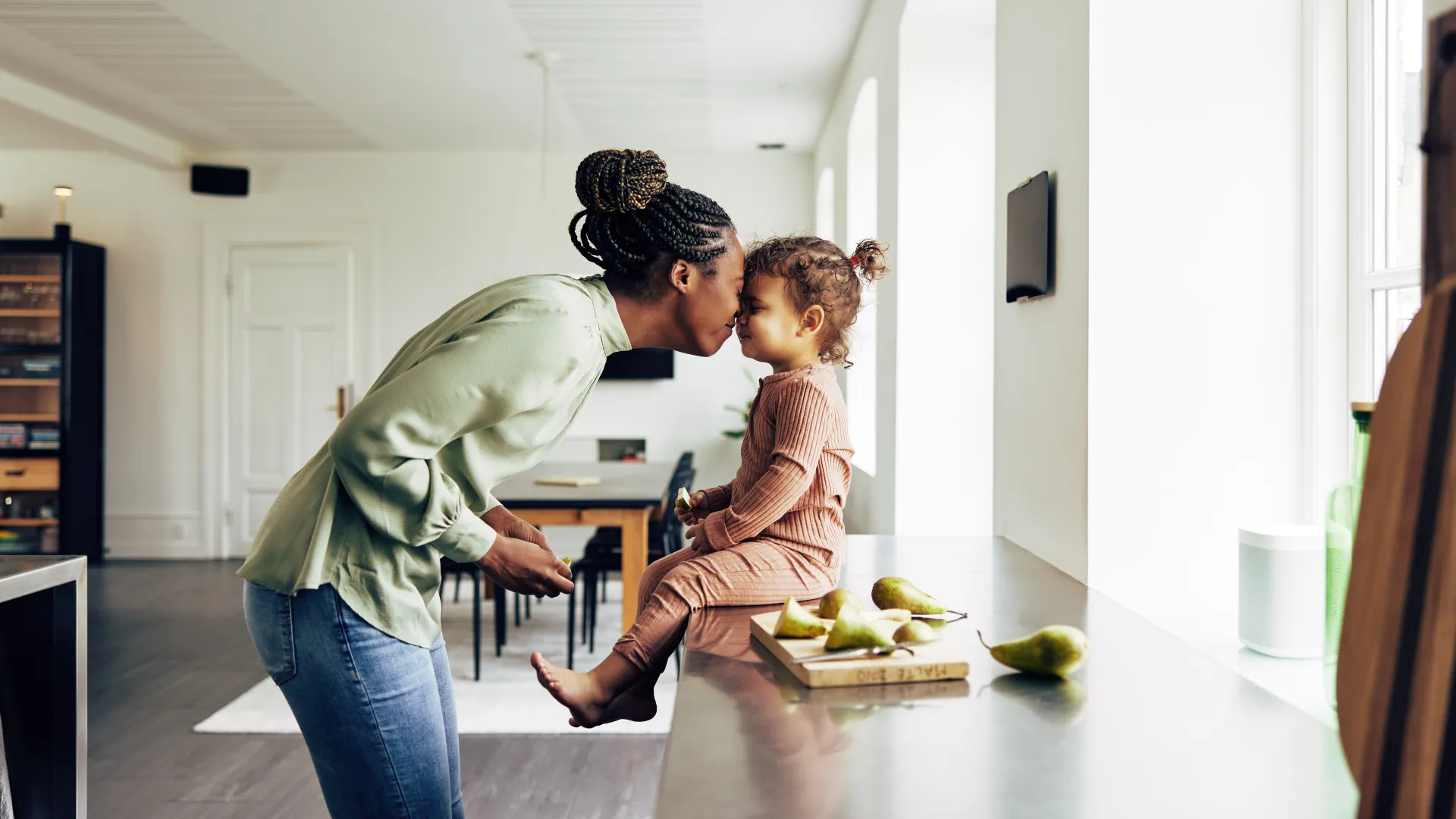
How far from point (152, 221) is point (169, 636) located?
343 cm

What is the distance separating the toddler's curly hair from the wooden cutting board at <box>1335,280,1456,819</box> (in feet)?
3.19

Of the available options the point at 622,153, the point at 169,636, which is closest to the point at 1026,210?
the point at 622,153

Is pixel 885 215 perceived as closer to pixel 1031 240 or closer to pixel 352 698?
pixel 1031 240

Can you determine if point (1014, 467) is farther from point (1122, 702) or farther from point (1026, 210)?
point (1122, 702)

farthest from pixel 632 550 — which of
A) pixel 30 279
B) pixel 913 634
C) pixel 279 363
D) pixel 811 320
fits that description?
pixel 30 279

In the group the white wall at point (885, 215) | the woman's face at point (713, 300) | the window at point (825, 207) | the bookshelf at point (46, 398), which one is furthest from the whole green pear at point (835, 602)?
the bookshelf at point (46, 398)

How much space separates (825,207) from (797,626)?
18.2 feet

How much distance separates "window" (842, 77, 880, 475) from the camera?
4.73 m

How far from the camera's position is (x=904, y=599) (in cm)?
137

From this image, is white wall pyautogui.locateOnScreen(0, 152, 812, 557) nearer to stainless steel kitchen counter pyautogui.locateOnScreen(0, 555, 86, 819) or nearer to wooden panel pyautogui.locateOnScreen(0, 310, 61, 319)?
wooden panel pyautogui.locateOnScreen(0, 310, 61, 319)

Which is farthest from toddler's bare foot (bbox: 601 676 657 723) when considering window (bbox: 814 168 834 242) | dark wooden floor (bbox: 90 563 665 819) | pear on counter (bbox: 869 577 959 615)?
A: window (bbox: 814 168 834 242)

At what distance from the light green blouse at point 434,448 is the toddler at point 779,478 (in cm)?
26

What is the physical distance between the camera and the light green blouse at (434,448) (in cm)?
113

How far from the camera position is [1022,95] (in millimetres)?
2016
